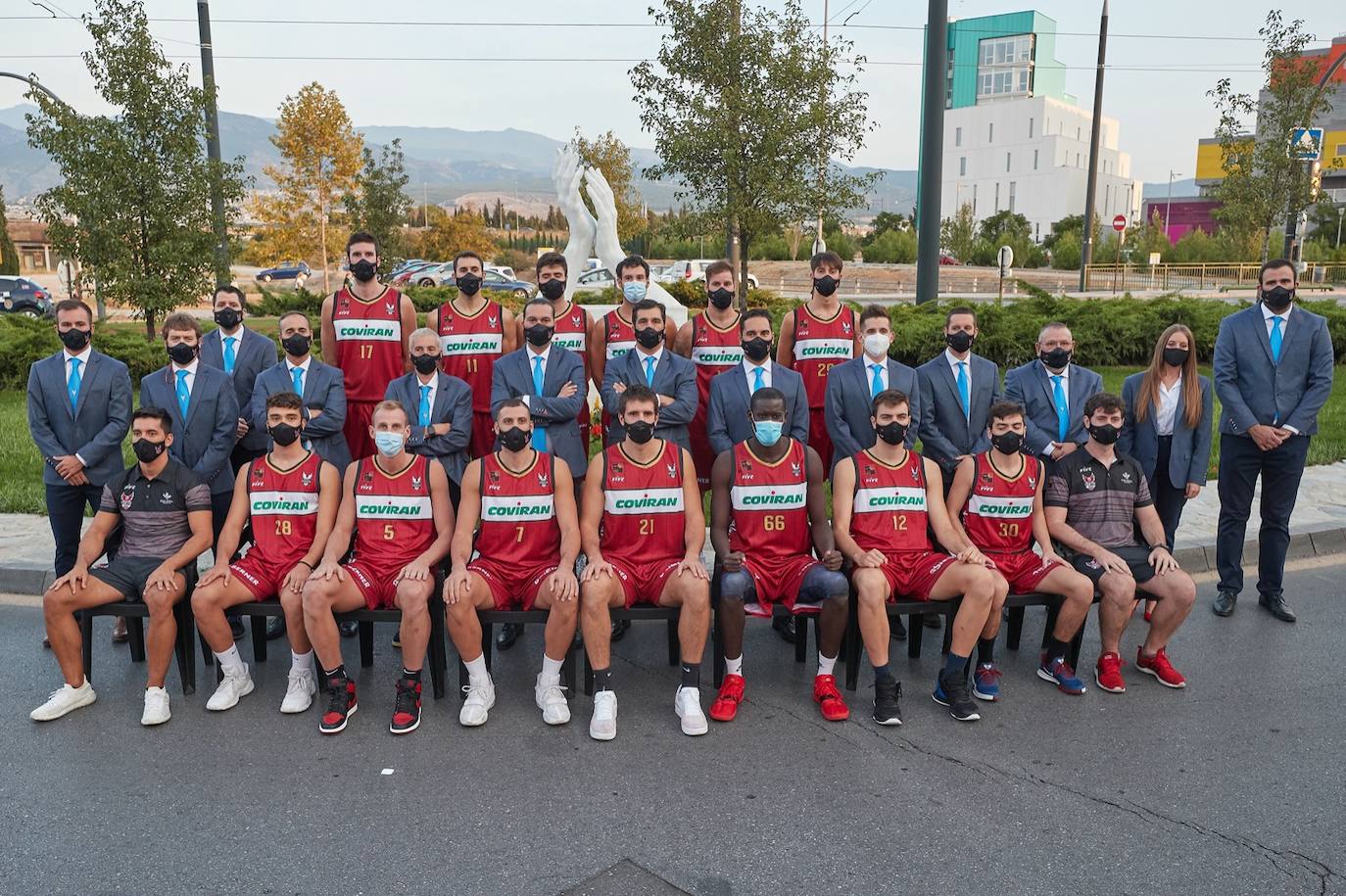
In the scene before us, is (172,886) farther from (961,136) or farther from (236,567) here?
(961,136)

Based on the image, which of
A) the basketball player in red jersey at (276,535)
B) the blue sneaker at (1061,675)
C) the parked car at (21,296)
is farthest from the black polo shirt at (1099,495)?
the parked car at (21,296)

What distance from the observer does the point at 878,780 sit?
4.83 m

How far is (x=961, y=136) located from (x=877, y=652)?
104 m

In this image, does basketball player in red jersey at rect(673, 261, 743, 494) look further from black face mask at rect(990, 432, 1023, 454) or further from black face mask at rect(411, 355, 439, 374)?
black face mask at rect(990, 432, 1023, 454)

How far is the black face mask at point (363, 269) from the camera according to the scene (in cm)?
701

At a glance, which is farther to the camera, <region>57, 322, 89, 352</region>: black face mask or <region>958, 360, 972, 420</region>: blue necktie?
<region>958, 360, 972, 420</region>: blue necktie

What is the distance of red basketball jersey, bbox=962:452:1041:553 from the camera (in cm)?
616

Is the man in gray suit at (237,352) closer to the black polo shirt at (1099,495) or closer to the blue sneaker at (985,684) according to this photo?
the blue sneaker at (985,684)

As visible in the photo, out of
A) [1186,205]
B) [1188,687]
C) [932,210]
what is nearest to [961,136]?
[1186,205]

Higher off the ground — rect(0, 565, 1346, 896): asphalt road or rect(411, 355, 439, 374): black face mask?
rect(411, 355, 439, 374): black face mask

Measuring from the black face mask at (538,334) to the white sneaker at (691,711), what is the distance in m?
2.48

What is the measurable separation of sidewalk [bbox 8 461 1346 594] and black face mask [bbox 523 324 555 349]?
2.14 meters

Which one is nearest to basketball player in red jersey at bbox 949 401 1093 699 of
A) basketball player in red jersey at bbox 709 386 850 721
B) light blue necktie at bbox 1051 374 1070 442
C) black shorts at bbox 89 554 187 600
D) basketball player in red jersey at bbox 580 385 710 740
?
light blue necktie at bbox 1051 374 1070 442

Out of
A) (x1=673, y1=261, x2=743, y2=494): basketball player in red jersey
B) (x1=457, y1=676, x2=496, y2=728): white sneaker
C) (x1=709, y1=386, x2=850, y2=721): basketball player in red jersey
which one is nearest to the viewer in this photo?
(x1=457, y1=676, x2=496, y2=728): white sneaker
